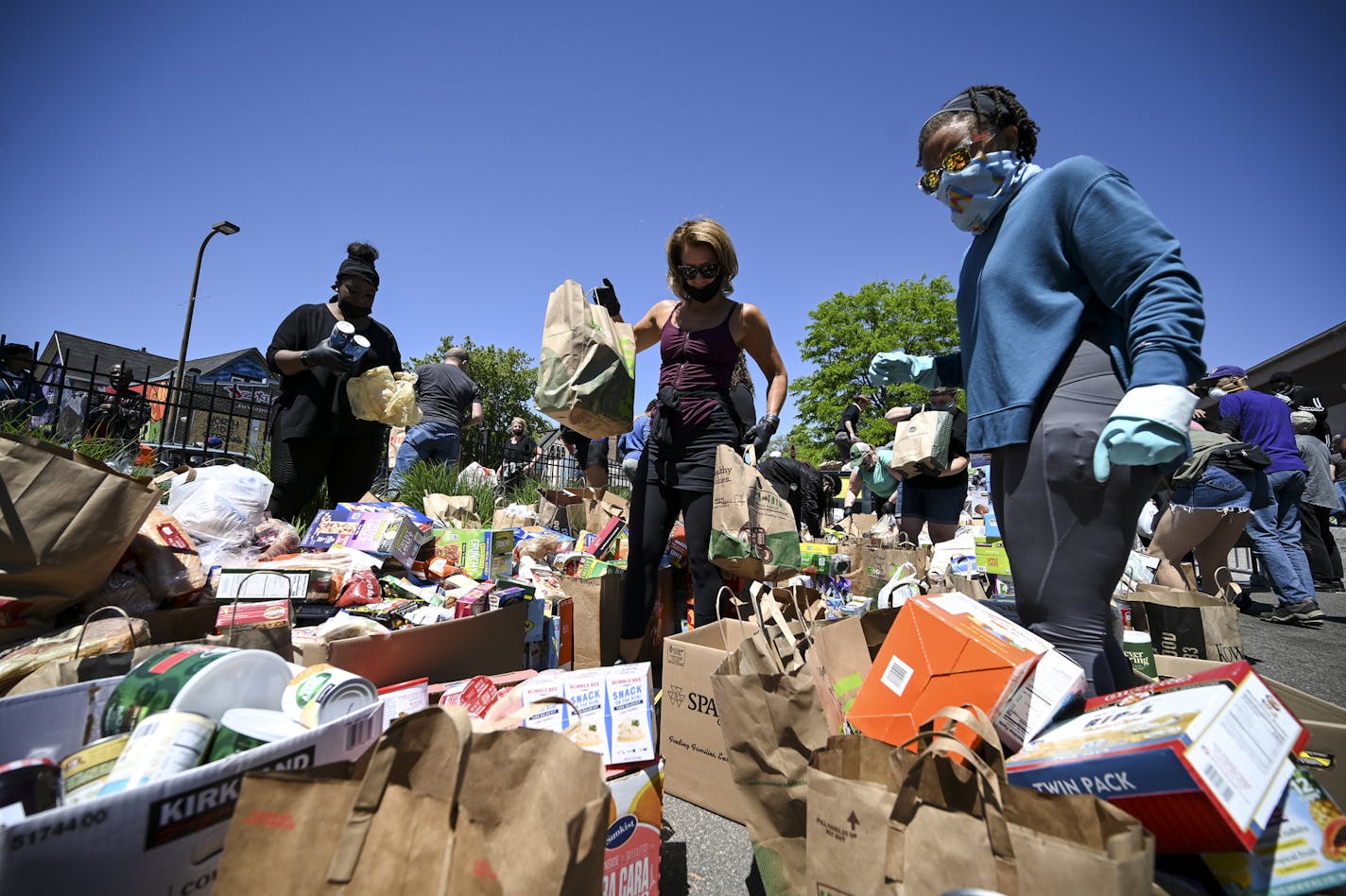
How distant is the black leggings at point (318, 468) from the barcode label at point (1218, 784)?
373 centimetres

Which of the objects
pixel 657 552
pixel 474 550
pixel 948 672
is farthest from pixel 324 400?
pixel 948 672

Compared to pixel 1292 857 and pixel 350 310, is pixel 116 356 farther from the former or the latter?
pixel 1292 857

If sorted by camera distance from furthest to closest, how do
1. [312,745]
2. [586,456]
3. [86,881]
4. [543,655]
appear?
1. [586,456]
2. [543,655]
3. [312,745]
4. [86,881]

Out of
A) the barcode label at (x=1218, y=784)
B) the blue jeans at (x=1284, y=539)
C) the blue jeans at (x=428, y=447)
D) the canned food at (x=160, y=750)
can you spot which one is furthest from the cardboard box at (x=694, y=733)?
the blue jeans at (x=1284, y=539)

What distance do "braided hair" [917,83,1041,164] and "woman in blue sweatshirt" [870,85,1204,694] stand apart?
0.15 feet

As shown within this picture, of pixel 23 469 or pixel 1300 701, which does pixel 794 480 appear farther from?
pixel 23 469

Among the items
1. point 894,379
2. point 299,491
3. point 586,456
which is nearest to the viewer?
point 894,379

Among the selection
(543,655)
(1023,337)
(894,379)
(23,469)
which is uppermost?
(894,379)

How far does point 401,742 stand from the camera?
2.83ft

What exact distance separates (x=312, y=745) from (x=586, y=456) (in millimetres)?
5567

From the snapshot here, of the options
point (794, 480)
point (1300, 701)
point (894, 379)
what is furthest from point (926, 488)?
point (1300, 701)

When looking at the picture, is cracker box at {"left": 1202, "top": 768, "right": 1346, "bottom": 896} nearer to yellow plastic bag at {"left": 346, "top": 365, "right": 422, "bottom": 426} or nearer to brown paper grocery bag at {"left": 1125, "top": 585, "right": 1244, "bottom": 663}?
brown paper grocery bag at {"left": 1125, "top": 585, "right": 1244, "bottom": 663}

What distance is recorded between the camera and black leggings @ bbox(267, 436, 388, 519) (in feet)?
10.7

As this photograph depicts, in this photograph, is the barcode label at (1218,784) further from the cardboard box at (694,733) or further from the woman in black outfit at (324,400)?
the woman in black outfit at (324,400)
